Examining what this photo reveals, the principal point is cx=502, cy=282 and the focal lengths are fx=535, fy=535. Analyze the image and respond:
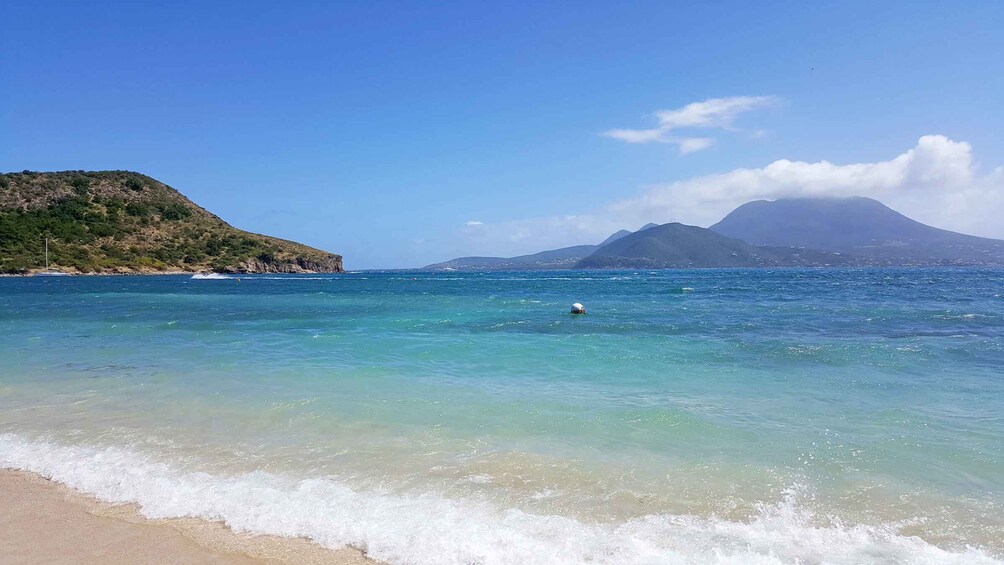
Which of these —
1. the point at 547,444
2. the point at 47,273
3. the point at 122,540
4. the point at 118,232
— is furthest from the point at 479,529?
the point at 118,232

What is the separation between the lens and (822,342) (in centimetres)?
1867

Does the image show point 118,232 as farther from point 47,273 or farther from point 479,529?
point 479,529

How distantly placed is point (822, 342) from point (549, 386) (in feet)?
39.6

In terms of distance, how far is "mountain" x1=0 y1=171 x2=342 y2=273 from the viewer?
9656cm

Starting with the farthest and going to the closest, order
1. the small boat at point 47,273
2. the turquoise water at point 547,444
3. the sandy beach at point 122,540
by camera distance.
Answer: the small boat at point 47,273 < the turquoise water at point 547,444 < the sandy beach at point 122,540

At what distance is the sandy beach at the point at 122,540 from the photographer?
486cm

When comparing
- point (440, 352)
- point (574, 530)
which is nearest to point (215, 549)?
point (574, 530)

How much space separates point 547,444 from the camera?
8.00m

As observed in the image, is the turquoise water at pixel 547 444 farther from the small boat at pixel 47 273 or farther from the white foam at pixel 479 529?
the small boat at pixel 47 273

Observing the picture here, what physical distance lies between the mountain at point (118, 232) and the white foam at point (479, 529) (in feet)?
366

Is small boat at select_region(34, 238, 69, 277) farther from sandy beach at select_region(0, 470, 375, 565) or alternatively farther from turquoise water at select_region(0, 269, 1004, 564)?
sandy beach at select_region(0, 470, 375, 565)

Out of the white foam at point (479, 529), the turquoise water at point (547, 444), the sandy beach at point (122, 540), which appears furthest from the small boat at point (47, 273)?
the sandy beach at point (122, 540)

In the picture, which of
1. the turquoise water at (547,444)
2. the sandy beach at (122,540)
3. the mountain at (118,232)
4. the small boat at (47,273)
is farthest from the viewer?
the mountain at (118,232)

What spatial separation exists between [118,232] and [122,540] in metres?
128
